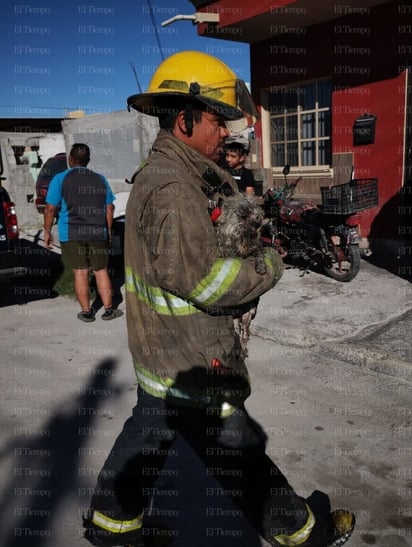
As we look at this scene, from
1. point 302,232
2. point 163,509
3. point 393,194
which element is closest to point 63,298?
point 302,232

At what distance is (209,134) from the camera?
1.79 m

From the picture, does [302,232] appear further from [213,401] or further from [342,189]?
[213,401]

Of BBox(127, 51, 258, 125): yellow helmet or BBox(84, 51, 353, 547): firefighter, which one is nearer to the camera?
BBox(84, 51, 353, 547): firefighter

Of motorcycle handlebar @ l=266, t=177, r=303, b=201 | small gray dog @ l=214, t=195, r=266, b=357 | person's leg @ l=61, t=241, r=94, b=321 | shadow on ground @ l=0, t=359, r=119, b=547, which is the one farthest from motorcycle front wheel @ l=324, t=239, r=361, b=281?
small gray dog @ l=214, t=195, r=266, b=357

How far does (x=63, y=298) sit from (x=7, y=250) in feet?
3.62

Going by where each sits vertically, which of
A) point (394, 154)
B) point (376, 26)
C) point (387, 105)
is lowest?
point (394, 154)

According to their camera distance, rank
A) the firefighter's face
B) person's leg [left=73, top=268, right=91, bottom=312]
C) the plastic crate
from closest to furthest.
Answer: the firefighter's face, person's leg [left=73, top=268, right=91, bottom=312], the plastic crate

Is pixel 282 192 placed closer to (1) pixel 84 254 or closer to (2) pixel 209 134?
(1) pixel 84 254

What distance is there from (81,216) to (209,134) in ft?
13.0

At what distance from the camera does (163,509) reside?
254 centimetres

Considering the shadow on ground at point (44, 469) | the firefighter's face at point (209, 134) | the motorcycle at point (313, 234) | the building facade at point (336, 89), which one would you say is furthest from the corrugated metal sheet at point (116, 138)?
the firefighter's face at point (209, 134)

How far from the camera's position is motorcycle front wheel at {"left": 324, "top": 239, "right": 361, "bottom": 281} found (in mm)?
6113

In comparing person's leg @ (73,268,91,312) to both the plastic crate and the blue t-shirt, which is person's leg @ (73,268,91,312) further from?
the plastic crate

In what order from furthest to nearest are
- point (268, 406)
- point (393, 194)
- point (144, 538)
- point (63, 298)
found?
point (393, 194), point (63, 298), point (268, 406), point (144, 538)
